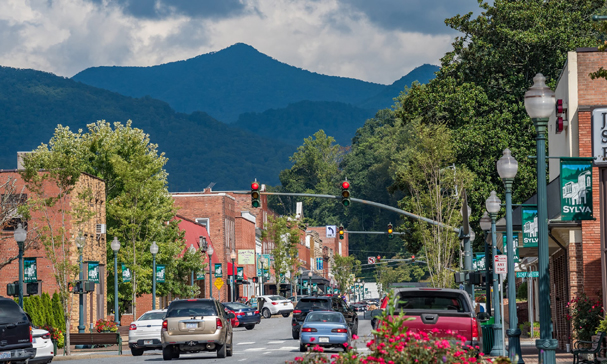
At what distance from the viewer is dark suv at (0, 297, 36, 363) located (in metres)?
21.9

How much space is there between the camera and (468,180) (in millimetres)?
45031

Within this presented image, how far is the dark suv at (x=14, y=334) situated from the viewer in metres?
21.9

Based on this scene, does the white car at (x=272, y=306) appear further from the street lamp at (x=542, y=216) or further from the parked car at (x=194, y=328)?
the street lamp at (x=542, y=216)

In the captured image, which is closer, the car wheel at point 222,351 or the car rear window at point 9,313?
the car rear window at point 9,313

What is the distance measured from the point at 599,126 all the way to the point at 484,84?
30.7 meters

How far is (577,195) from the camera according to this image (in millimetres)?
20875

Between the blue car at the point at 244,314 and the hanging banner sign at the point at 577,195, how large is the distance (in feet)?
102

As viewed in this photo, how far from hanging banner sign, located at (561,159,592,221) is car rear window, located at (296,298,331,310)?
17780 mm

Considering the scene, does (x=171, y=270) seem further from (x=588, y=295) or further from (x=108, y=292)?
(x=588, y=295)

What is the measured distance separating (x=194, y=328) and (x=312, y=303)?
12.9m

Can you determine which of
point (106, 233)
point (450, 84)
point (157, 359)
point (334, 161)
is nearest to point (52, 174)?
point (157, 359)

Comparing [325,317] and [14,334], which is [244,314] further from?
[14,334]

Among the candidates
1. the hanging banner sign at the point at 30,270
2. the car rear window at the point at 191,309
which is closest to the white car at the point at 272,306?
the hanging banner sign at the point at 30,270

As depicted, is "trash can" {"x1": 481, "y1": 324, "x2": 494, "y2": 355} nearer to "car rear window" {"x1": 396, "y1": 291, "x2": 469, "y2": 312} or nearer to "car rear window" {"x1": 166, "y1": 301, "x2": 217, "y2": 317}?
"car rear window" {"x1": 166, "y1": 301, "x2": 217, "y2": 317}
